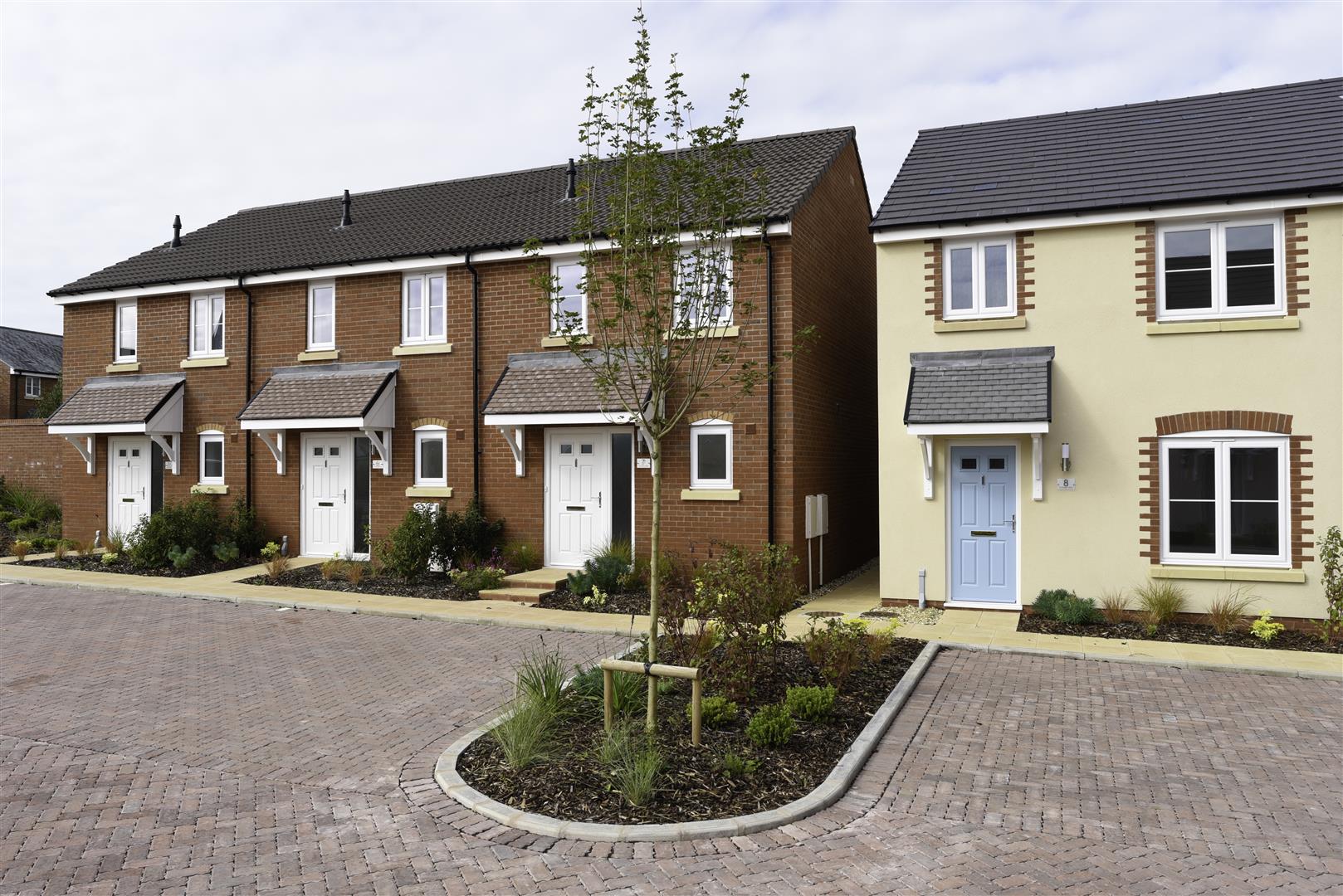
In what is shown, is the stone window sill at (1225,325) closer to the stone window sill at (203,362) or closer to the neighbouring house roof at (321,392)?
the neighbouring house roof at (321,392)

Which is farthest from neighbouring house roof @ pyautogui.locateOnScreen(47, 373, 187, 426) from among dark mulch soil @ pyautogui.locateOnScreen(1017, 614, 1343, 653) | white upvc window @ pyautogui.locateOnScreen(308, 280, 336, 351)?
dark mulch soil @ pyautogui.locateOnScreen(1017, 614, 1343, 653)

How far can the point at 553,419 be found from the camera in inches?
565

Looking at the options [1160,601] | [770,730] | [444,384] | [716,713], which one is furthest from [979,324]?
[444,384]

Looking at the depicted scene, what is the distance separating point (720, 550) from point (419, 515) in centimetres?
527

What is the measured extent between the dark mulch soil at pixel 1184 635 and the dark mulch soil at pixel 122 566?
46.7 ft

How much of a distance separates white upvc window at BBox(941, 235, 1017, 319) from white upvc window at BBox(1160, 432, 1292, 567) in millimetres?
2877

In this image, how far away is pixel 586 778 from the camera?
5910 millimetres

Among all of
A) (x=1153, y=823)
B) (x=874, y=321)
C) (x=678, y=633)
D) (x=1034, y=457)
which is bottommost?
(x=1153, y=823)

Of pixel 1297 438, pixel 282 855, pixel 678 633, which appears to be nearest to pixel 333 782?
pixel 282 855

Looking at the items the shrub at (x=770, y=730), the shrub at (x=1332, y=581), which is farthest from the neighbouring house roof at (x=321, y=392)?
the shrub at (x=1332, y=581)

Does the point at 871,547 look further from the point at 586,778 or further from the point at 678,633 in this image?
the point at 586,778

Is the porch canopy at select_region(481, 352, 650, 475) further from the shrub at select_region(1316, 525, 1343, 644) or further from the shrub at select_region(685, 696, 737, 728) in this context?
the shrub at select_region(1316, 525, 1343, 644)

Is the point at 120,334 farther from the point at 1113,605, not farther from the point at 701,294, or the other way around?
the point at 1113,605

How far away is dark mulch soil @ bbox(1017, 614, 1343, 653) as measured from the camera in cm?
1039
